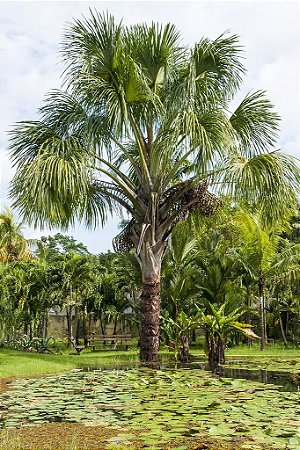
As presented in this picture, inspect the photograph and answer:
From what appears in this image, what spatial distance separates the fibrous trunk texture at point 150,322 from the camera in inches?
437

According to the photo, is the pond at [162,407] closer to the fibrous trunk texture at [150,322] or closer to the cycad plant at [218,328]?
the fibrous trunk texture at [150,322]

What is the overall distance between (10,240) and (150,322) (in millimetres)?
13847

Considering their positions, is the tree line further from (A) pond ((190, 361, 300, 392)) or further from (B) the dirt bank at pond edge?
(B) the dirt bank at pond edge

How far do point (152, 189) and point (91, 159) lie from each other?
143cm

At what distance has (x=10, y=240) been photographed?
23422 millimetres

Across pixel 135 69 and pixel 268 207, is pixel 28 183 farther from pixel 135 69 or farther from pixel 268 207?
pixel 268 207

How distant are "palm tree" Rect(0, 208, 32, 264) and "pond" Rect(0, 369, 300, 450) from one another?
1541 centimetres

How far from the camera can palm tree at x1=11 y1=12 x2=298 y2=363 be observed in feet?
33.2

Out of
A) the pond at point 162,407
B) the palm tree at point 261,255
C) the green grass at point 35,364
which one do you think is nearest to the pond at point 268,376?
the pond at point 162,407

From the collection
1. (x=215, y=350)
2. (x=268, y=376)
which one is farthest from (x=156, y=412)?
(x=215, y=350)

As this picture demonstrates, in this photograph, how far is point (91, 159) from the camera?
1087cm

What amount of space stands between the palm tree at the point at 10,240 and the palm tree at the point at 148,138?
12119 millimetres

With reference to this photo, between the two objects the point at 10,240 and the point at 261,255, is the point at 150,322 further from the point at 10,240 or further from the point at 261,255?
the point at 10,240

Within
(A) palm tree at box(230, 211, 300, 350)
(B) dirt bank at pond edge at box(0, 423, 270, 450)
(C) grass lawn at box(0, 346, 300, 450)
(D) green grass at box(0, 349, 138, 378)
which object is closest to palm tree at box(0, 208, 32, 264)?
(A) palm tree at box(230, 211, 300, 350)
